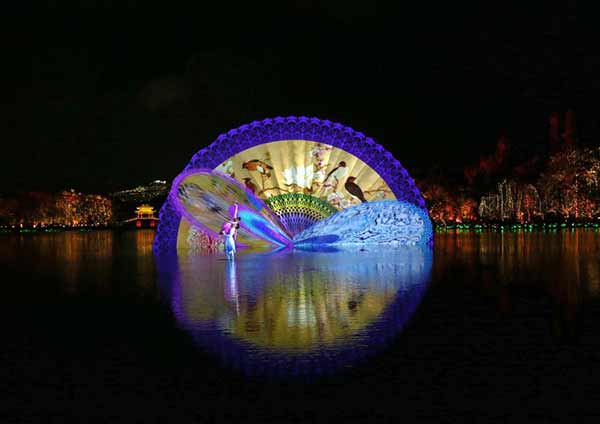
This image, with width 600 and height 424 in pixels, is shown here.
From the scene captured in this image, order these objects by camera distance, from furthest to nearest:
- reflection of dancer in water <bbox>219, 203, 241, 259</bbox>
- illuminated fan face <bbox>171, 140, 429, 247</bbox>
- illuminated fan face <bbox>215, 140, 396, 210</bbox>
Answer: illuminated fan face <bbox>215, 140, 396, 210</bbox> < illuminated fan face <bbox>171, 140, 429, 247</bbox> < reflection of dancer in water <bbox>219, 203, 241, 259</bbox>

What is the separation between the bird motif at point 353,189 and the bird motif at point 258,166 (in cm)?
413

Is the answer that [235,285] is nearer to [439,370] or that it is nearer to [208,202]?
[439,370]

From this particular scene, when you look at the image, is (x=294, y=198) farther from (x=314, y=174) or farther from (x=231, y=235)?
(x=231, y=235)

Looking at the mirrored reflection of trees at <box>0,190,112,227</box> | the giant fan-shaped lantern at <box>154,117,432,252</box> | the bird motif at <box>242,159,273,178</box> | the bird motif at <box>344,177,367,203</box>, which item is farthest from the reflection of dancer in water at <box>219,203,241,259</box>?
the mirrored reflection of trees at <box>0,190,112,227</box>

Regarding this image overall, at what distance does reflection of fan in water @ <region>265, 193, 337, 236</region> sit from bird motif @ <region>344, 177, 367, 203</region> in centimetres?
131

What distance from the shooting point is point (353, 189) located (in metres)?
39.6

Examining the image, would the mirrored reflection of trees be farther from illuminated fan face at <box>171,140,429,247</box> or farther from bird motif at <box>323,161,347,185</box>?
bird motif at <box>323,161,347,185</box>

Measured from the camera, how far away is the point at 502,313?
12.7m

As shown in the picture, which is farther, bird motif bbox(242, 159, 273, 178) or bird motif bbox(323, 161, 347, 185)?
bird motif bbox(323, 161, 347, 185)

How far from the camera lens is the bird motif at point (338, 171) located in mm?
39406

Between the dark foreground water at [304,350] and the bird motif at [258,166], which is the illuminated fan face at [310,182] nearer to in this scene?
the bird motif at [258,166]

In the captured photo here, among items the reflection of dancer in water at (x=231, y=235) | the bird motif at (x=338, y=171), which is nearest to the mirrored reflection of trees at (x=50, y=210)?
the bird motif at (x=338, y=171)

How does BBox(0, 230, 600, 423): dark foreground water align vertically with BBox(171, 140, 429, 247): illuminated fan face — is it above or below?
below

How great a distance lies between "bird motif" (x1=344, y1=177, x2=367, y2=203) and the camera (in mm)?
39562
